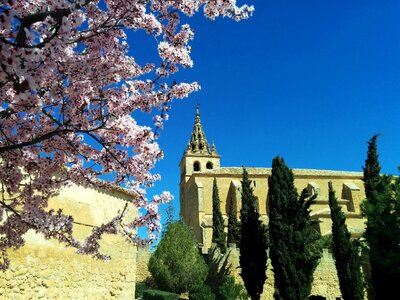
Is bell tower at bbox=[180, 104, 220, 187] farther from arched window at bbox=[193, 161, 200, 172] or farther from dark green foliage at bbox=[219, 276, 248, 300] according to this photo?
dark green foliage at bbox=[219, 276, 248, 300]

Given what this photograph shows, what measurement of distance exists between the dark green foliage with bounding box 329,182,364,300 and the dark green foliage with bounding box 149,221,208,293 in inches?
339

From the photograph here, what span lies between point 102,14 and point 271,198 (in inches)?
685

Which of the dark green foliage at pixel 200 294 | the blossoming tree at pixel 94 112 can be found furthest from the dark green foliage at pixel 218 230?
the blossoming tree at pixel 94 112

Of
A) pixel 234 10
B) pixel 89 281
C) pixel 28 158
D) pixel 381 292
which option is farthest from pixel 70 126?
pixel 381 292

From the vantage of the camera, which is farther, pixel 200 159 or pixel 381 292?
pixel 200 159

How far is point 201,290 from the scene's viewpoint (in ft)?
65.8

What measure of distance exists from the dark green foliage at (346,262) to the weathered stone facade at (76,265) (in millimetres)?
13614

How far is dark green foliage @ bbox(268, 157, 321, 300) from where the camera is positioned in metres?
18.2

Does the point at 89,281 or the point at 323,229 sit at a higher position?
the point at 323,229

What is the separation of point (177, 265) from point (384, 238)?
1252 cm

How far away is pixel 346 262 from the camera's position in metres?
20.5

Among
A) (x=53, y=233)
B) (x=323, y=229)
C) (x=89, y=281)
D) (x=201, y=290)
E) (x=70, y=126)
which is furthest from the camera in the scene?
(x=323, y=229)

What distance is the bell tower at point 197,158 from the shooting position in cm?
5153

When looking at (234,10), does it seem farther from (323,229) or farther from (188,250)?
(323,229)
